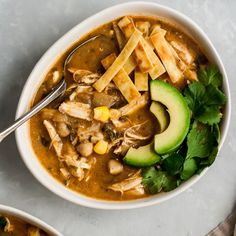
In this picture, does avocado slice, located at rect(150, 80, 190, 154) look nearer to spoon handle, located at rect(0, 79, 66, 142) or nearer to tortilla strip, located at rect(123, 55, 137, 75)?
tortilla strip, located at rect(123, 55, 137, 75)

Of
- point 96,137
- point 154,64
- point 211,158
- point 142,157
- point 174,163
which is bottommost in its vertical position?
point 211,158

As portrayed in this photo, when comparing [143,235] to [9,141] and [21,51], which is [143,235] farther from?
[21,51]

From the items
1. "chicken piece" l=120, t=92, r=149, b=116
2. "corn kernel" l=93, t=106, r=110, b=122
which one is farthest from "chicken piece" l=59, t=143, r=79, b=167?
"chicken piece" l=120, t=92, r=149, b=116

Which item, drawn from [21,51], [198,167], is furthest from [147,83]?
[21,51]

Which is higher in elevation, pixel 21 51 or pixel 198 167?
pixel 21 51

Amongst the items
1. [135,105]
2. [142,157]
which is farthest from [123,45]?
[142,157]

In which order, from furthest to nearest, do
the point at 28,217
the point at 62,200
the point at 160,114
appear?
the point at 62,200
the point at 160,114
the point at 28,217

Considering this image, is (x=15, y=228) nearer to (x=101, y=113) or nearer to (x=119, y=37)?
(x=101, y=113)
